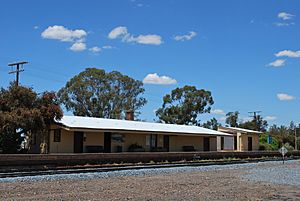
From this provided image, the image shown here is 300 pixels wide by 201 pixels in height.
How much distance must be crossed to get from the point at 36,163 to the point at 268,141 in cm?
4450

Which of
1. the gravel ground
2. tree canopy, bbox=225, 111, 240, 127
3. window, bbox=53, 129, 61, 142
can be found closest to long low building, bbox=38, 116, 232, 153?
window, bbox=53, 129, 61, 142

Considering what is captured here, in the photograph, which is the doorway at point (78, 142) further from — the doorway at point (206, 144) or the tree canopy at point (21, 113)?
the doorway at point (206, 144)

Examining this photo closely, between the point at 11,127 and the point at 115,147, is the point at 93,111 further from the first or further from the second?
the point at 11,127

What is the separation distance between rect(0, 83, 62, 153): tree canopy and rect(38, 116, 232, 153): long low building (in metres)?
1.29

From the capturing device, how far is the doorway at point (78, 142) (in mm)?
34844

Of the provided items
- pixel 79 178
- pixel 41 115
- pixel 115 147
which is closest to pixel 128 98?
pixel 115 147

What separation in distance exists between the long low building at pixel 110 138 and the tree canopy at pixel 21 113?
1.29 m

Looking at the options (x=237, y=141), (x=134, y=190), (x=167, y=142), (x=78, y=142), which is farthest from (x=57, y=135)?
(x=237, y=141)

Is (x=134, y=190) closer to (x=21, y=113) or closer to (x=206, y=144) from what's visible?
(x=21, y=113)

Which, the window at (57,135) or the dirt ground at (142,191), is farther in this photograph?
the window at (57,135)

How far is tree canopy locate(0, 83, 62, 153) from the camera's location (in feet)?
102

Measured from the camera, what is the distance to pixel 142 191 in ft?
47.5

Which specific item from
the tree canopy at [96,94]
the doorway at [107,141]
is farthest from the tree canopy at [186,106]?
the doorway at [107,141]

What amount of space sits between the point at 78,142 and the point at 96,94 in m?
37.7
